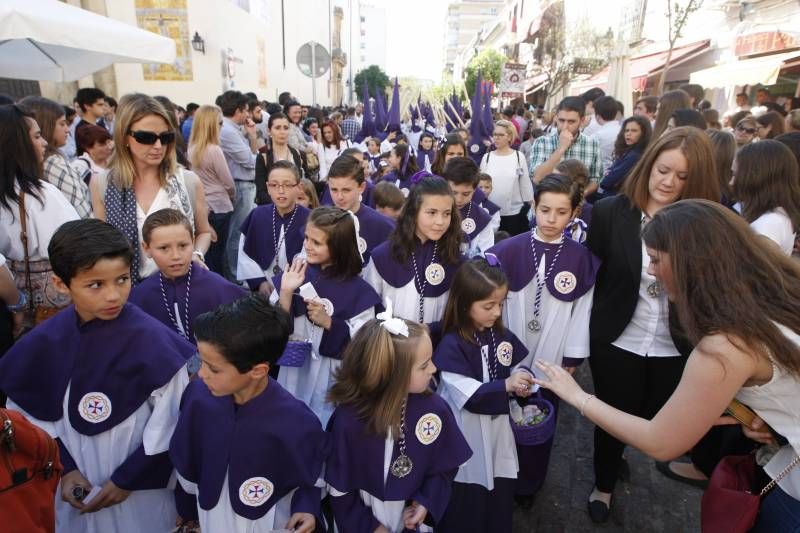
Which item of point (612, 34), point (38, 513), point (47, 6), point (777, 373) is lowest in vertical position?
point (38, 513)

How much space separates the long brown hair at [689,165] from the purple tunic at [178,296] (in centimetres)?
217

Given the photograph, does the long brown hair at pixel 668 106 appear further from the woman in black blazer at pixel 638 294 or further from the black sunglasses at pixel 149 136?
the black sunglasses at pixel 149 136

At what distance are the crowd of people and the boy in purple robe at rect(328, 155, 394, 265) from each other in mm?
17

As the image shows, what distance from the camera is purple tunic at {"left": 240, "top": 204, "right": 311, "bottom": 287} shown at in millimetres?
3758

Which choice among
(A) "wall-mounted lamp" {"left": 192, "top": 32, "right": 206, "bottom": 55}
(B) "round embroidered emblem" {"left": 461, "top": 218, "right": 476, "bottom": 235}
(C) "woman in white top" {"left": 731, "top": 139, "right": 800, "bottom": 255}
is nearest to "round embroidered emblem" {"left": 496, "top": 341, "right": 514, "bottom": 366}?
(C) "woman in white top" {"left": 731, "top": 139, "right": 800, "bottom": 255}

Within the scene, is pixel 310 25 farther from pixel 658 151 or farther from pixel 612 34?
pixel 658 151

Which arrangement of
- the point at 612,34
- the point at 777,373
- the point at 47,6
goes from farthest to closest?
1. the point at 612,34
2. the point at 47,6
3. the point at 777,373

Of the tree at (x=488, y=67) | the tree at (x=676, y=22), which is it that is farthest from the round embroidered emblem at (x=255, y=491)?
the tree at (x=488, y=67)

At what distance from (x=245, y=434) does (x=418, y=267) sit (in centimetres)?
153

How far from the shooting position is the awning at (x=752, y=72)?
31.9 ft

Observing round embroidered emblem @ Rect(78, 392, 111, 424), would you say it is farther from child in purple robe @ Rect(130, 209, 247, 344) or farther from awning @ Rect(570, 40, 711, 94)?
awning @ Rect(570, 40, 711, 94)

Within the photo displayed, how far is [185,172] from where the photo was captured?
321cm

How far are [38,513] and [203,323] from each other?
2.37 feet

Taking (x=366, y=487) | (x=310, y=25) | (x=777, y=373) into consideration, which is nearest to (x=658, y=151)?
(x=777, y=373)
